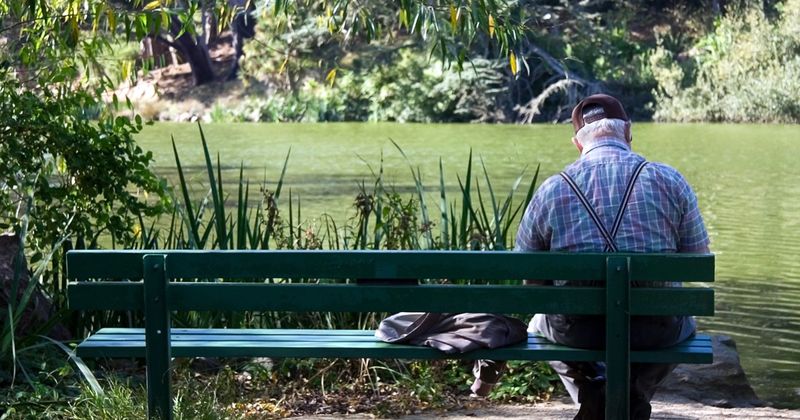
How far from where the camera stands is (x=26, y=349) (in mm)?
4250

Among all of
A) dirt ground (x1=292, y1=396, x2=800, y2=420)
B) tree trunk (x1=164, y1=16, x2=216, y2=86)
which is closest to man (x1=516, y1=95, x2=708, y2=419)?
dirt ground (x1=292, y1=396, x2=800, y2=420)

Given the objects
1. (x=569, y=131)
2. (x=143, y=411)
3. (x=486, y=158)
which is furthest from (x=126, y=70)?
(x=569, y=131)

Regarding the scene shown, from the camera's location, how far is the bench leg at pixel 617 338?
10.5 ft

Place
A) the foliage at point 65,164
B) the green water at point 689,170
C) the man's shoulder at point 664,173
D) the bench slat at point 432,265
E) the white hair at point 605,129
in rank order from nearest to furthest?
1. the bench slat at point 432,265
2. the man's shoulder at point 664,173
3. the white hair at point 605,129
4. the foliage at point 65,164
5. the green water at point 689,170

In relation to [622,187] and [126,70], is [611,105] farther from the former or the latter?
[126,70]

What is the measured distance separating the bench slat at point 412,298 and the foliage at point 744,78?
29.1 meters

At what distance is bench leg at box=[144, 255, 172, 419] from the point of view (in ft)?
10.7

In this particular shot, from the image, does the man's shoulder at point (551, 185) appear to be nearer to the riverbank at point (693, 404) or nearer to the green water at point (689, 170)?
the riverbank at point (693, 404)

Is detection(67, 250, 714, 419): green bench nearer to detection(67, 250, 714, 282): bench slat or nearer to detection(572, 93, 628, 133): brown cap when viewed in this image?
detection(67, 250, 714, 282): bench slat

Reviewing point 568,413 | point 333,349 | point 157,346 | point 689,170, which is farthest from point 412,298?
point 689,170

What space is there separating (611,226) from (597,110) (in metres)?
0.40

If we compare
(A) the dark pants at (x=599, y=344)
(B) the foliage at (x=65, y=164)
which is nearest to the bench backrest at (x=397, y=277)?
(A) the dark pants at (x=599, y=344)

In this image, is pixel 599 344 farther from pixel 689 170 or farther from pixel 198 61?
pixel 198 61

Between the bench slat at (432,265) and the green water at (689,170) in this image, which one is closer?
the bench slat at (432,265)
